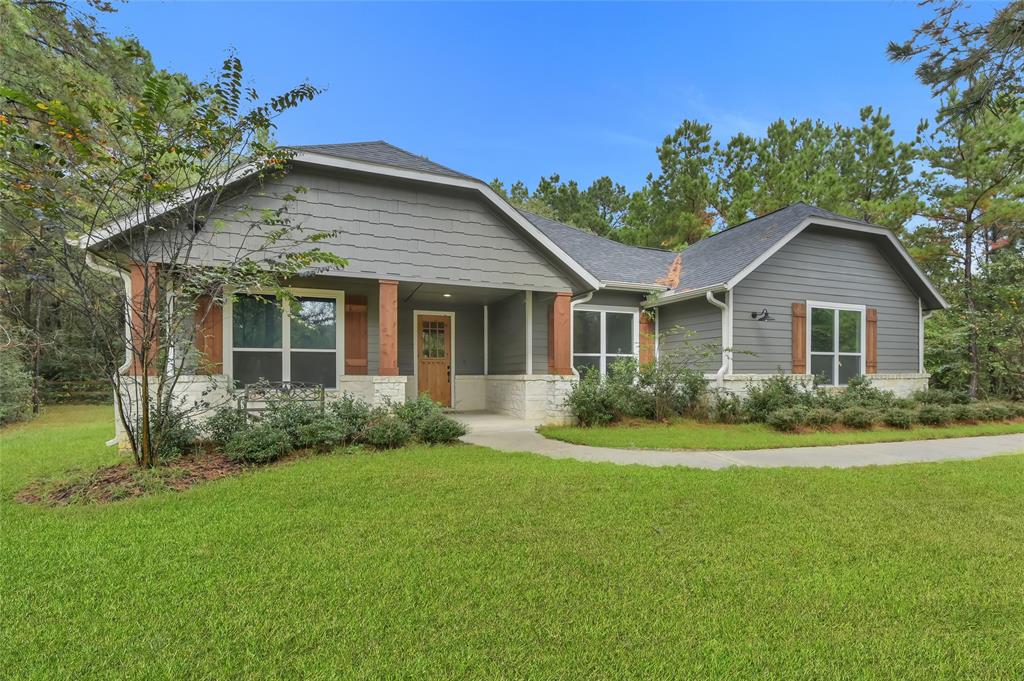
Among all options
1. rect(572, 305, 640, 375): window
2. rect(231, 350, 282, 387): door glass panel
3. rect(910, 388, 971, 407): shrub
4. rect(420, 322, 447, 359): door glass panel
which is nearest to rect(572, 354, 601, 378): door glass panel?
rect(572, 305, 640, 375): window

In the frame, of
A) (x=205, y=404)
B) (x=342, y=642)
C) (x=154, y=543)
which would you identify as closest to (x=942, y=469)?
(x=342, y=642)

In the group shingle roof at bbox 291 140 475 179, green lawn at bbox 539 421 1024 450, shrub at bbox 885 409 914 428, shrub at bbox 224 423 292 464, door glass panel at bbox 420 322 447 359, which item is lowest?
green lawn at bbox 539 421 1024 450

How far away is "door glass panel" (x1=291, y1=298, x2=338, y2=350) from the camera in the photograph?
28.8 ft

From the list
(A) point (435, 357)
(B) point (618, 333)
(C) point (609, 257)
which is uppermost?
(C) point (609, 257)

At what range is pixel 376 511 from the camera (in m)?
3.92

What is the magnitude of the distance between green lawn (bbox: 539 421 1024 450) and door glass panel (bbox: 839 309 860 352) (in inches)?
108

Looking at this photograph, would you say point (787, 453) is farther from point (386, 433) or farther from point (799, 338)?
point (386, 433)

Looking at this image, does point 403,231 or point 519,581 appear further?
point 403,231

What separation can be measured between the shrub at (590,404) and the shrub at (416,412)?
2.90 m

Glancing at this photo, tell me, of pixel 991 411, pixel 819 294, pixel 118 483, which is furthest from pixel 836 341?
pixel 118 483

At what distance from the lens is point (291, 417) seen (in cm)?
630

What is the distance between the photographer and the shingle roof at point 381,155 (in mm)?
7949

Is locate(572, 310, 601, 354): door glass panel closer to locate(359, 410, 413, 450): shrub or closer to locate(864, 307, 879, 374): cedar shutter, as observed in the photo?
locate(359, 410, 413, 450): shrub

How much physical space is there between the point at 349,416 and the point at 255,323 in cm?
323
